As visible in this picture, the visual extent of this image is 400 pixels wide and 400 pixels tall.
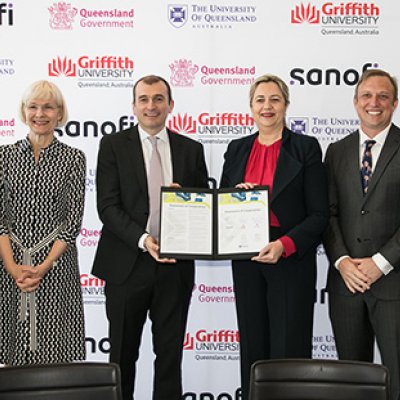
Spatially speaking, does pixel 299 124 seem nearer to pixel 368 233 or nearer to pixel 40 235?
pixel 368 233

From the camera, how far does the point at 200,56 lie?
4320 millimetres

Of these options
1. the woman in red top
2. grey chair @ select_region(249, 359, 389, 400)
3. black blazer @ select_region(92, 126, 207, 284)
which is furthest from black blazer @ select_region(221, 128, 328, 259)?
grey chair @ select_region(249, 359, 389, 400)

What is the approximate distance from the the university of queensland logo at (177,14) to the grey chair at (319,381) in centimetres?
273

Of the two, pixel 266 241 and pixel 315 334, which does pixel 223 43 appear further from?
pixel 315 334

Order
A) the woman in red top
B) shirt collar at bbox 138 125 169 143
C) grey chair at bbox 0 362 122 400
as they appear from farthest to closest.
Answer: shirt collar at bbox 138 125 169 143 < the woman in red top < grey chair at bbox 0 362 122 400

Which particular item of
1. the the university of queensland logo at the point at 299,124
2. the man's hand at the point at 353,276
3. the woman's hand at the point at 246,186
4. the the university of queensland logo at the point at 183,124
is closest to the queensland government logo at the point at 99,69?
the the university of queensland logo at the point at 183,124

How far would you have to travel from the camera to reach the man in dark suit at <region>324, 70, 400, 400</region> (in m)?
3.34

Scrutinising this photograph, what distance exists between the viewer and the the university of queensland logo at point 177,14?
14.1 ft

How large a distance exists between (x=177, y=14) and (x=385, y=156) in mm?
1724

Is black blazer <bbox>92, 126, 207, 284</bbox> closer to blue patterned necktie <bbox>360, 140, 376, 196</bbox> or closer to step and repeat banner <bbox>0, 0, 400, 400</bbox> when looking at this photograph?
step and repeat banner <bbox>0, 0, 400, 400</bbox>

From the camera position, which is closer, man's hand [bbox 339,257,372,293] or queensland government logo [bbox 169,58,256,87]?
man's hand [bbox 339,257,372,293]

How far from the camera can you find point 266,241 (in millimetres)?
3363

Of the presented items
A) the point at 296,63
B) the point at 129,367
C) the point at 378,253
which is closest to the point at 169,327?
the point at 129,367

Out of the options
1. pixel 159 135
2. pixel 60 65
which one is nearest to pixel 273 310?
pixel 159 135
